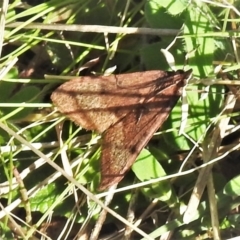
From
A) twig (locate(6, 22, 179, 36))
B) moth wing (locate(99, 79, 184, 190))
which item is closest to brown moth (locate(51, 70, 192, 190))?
moth wing (locate(99, 79, 184, 190))

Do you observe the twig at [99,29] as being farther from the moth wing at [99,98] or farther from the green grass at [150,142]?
the moth wing at [99,98]

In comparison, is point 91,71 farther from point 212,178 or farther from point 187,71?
point 212,178

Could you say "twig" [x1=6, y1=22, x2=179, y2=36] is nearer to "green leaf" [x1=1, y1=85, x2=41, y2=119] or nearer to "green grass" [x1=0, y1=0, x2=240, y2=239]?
"green grass" [x1=0, y1=0, x2=240, y2=239]

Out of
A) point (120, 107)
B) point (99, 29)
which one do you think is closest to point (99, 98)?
point (120, 107)

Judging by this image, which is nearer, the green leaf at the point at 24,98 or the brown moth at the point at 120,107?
the brown moth at the point at 120,107

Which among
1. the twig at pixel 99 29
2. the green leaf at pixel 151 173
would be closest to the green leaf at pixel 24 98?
the twig at pixel 99 29

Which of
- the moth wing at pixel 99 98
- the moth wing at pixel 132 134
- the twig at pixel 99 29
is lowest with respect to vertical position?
the moth wing at pixel 132 134

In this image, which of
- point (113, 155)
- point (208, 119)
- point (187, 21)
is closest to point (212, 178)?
point (208, 119)

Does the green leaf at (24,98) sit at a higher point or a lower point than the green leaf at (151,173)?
higher

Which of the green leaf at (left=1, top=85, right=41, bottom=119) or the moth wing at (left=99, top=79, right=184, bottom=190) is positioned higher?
the green leaf at (left=1, top=85, right=41, bottom=119)
